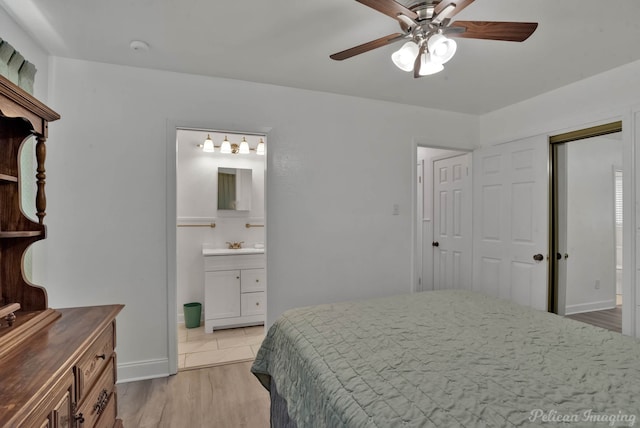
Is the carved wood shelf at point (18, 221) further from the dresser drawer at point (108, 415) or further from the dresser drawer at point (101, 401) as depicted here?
the dresser drawer at point (108, 415)

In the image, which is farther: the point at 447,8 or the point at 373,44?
the point at 373,44

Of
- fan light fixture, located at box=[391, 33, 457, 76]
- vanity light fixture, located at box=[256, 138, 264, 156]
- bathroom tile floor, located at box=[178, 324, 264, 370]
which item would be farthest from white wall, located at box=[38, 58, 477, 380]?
fan light fixture, located at box=[391, 33, 457, 76]

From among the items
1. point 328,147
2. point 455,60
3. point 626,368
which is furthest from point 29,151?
point 626,368

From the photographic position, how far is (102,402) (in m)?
1.49

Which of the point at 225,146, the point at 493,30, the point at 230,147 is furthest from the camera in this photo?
the point at 230,147

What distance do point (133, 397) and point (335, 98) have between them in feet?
9.61

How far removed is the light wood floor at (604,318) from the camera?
362cm

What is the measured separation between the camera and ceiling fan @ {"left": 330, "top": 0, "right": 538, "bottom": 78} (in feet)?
4.68

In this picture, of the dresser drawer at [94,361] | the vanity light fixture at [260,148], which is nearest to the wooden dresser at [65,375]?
the dresser drawer at [94,361]

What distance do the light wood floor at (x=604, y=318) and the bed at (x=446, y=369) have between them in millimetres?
2756

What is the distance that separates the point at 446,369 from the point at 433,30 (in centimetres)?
149

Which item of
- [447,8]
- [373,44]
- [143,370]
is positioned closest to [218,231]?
[143,370]

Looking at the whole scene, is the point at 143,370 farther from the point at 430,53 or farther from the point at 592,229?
the point at 592,229

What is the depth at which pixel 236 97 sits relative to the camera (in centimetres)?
282
